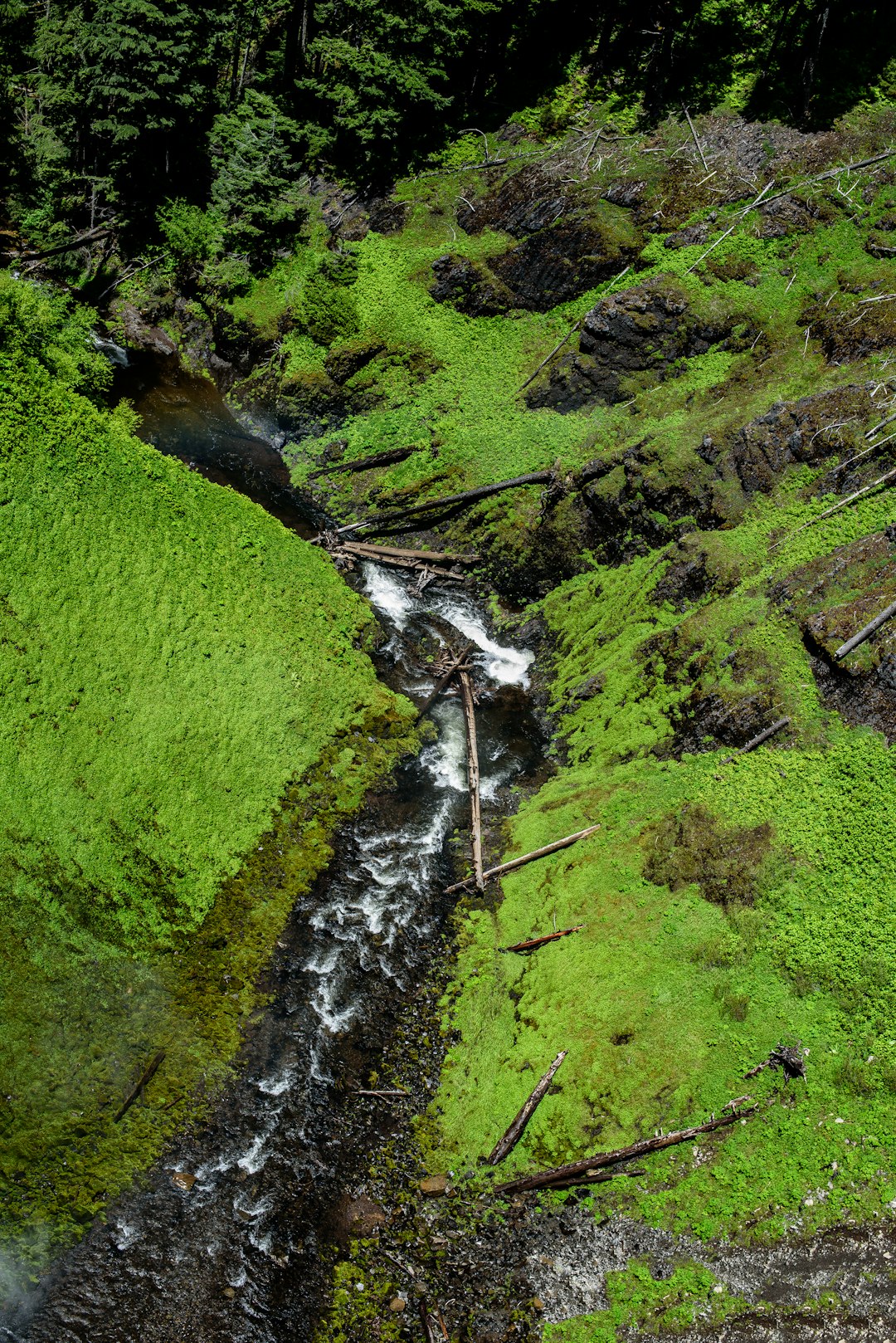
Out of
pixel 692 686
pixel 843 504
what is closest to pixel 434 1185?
pixel 692 686

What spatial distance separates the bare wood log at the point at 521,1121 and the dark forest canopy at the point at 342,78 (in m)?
30.7

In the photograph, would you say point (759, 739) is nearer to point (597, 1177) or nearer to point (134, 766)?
point (597, 1177)

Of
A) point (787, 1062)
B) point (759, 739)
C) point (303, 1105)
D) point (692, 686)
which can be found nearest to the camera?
point (787, 1062)

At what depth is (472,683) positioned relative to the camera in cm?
2025

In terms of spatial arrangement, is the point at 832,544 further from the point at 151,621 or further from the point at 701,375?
the point at 151,621

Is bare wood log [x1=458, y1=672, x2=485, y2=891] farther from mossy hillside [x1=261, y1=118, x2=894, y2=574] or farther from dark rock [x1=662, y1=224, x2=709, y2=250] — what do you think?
dark rock [x1=662, y1=224, x2=709, y2=250]

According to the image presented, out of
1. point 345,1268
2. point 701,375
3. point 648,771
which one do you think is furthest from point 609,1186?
point 701,375

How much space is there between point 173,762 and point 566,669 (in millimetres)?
9981

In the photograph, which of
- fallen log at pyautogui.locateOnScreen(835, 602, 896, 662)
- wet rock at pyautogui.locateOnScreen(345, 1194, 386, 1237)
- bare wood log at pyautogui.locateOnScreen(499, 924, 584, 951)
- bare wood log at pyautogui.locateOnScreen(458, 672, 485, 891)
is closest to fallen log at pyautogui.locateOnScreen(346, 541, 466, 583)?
bare wood log at pyautogui.locateOnScreen(458, 672, 485, 891)

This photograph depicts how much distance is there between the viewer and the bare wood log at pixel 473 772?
16094 mm

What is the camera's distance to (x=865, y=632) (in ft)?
48.5

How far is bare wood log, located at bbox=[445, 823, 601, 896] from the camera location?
615 inches

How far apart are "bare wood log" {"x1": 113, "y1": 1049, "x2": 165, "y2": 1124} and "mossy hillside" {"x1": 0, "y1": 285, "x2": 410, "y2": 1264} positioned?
11 centimetres

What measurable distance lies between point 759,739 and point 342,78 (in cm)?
3084
